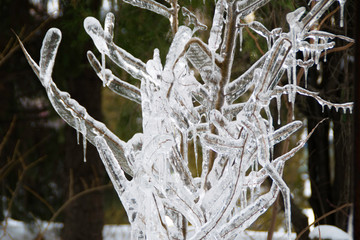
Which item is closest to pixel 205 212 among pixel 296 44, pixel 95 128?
pixel 95 128

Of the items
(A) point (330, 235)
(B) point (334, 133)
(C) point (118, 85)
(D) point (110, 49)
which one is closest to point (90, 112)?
(B) point (334, 133)

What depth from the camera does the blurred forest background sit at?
282 centimetres

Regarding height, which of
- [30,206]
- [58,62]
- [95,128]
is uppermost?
[58,62]

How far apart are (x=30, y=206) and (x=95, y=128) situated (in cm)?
343

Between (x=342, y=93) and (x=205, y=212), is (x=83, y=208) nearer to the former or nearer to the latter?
(x=342, y=93)

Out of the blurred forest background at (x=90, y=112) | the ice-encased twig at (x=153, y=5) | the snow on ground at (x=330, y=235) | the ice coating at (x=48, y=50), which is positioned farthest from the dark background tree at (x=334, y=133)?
the ice coating at (x=48, y=50)

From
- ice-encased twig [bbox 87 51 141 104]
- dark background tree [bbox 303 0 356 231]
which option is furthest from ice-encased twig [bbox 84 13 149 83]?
dark background tree [bbox 303 0 356 231]

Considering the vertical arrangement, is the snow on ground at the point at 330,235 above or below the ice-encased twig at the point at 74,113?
below

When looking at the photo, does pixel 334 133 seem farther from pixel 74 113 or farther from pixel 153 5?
pixel 74 113

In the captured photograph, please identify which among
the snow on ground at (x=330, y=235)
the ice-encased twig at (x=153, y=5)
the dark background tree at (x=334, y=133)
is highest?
the ice-encased twig at (x=153, y=5)

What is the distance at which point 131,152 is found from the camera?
1160 mm

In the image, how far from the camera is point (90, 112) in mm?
3730

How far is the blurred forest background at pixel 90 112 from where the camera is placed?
9.26ft

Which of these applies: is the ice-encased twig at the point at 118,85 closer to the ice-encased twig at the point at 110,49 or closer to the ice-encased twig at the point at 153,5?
the ice-encased twig at the point at 110,49
